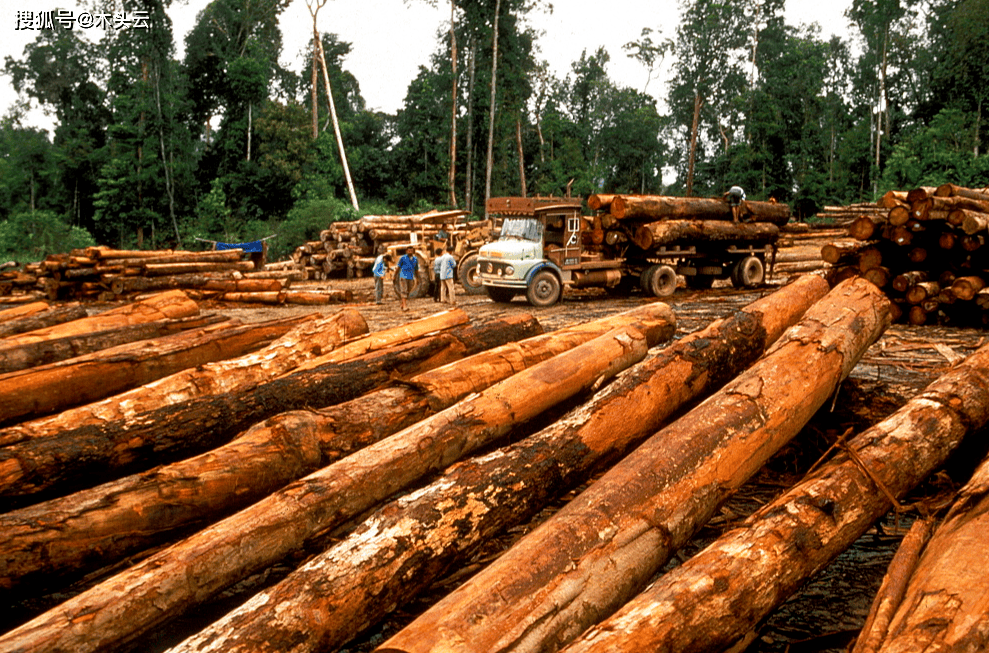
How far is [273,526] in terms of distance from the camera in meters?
3.02

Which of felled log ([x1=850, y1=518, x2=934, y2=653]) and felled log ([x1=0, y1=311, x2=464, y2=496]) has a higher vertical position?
felled log ([x1=0, y1=311, x2=464, y2=496])

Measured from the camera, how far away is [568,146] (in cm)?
4588

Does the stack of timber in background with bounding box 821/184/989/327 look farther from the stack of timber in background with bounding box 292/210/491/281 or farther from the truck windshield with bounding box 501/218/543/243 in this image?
the stack of timber in background with bounding box 292/210/491/281

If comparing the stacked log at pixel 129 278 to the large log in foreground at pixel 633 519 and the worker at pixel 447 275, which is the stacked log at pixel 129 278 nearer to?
the worker at pixel 447 275

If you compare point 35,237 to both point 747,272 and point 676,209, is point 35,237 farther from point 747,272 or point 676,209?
point 747,272

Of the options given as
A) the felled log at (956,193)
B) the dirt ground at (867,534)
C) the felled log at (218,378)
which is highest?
the felled log at (956,193)

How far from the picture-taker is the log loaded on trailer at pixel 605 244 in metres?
14.0

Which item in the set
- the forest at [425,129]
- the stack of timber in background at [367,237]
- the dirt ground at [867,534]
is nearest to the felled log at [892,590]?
the dirt ground at [867,534]

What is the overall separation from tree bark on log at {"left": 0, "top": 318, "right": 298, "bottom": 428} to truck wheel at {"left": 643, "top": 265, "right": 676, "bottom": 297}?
35.6ft

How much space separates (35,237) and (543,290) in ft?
96.7

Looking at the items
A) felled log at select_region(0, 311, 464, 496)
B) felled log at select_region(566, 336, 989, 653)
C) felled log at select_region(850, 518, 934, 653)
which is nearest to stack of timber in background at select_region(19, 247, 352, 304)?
felled log at select_region(0, 311, 464, 496)

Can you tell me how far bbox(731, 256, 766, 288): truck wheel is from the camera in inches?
674

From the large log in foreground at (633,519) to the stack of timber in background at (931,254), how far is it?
6.24 metres

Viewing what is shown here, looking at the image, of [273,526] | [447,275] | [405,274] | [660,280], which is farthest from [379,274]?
[273,526]
